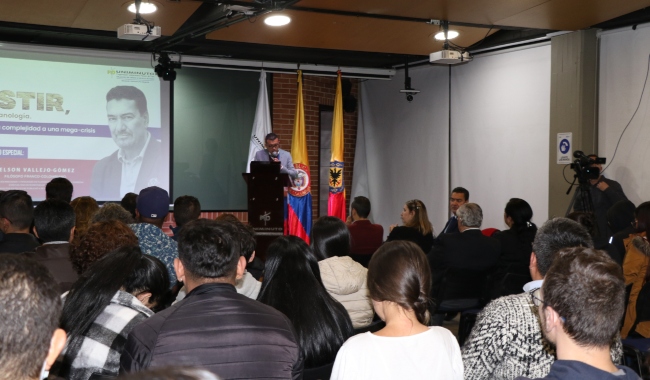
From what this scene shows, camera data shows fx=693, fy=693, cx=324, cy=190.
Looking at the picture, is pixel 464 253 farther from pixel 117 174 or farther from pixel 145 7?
pixel 117 174

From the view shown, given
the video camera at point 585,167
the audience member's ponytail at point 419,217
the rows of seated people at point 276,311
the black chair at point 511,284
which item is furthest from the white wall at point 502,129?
the rows of seated people at point 276,311

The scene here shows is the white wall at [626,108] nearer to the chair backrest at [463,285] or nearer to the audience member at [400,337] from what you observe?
the chair backrest at [463,285]

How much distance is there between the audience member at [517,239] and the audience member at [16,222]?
3340mm

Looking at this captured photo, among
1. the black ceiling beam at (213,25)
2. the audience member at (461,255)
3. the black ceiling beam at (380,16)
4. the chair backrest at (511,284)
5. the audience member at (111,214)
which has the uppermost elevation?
the black ceiling beam at (380,16)

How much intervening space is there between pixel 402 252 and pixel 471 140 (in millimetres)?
7099

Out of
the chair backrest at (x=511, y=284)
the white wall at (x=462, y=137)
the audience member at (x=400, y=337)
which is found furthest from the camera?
the white wall at (x=462, y=137)

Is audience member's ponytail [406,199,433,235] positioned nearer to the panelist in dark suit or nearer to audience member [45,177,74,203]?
audience member [45,177,74,203]

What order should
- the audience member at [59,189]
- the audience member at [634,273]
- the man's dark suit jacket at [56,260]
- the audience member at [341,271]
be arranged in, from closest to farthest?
the man's dark suit jacket at [56,260] < the audience member at [341,271] < the audience member at [634,273] < the audience member at [59,189]

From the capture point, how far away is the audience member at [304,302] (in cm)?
282

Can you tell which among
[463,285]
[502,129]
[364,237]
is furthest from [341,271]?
[502,129]

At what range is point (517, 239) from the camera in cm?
538

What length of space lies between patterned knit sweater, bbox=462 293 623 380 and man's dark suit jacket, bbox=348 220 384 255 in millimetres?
3735

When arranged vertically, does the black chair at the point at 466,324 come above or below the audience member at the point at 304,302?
below

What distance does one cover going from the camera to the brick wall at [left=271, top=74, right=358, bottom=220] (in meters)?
9.88
